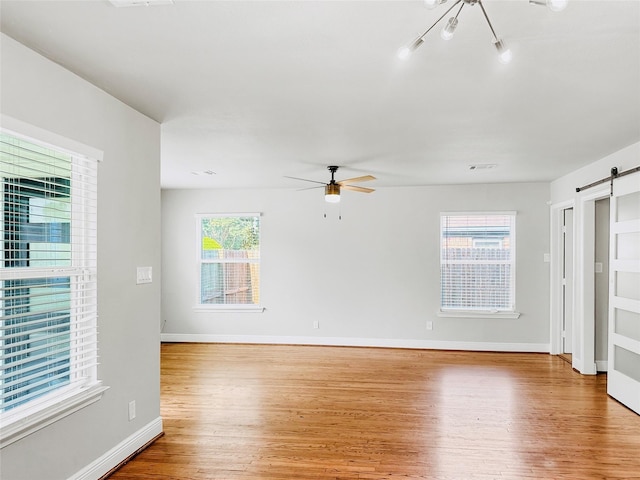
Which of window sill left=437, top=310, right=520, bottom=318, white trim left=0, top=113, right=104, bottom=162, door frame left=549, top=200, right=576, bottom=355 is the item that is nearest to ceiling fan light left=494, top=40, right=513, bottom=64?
white trim left=0, top=113, right=104, bottom=162

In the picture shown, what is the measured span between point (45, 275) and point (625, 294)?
15.5 feet

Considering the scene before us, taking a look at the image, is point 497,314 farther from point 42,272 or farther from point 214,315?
point 42,272

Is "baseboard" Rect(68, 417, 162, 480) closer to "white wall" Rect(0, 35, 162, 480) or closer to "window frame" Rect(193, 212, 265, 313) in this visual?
"white wall" Rect(0, 35, 162, 480)

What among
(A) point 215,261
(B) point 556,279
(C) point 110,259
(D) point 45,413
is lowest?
(D) point 45,413

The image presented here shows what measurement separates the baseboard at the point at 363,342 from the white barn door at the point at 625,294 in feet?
6.05

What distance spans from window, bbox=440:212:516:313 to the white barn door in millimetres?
1959

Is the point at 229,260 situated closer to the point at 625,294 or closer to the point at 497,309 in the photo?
the point at 497,309

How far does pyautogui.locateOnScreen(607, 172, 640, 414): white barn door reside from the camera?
12.4ft

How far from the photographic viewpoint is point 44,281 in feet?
7.43

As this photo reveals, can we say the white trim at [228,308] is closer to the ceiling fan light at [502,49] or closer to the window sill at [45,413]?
the window sill at [45,413]

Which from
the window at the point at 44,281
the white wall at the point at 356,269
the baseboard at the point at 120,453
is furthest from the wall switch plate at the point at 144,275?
the white wall at the point at 356,269

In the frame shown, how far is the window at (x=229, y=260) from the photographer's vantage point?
21.9 ft

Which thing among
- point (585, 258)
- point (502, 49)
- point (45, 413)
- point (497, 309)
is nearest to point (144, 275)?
point (45, 413)

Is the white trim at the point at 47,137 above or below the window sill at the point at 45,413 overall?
above
